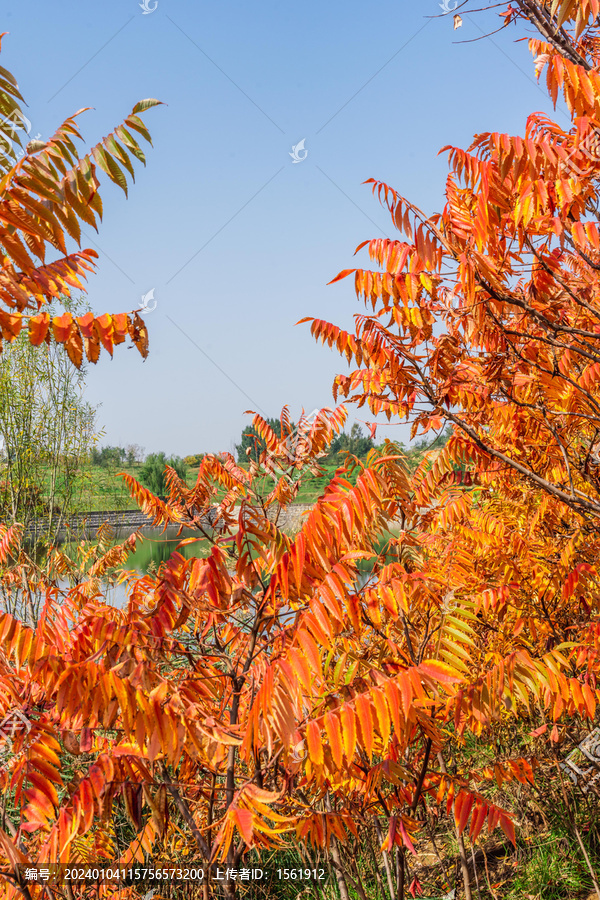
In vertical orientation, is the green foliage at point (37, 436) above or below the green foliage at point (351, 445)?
above

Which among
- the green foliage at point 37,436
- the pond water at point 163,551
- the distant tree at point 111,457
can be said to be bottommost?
the pond water at point 163,551

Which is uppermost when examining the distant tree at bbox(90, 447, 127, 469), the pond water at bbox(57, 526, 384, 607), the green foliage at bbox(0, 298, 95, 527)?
the distant tree at bbox(90, 447, 127, 469)

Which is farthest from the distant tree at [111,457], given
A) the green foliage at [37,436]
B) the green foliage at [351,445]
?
the green foliage at [351,445]

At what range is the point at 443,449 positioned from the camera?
14.0 ft

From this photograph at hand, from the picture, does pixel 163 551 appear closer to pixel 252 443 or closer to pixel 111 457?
pixel 252 443

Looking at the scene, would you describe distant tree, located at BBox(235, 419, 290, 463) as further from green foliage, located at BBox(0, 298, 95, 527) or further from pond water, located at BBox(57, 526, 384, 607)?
green foliage, located at BBox(0, 298, 95, 527)

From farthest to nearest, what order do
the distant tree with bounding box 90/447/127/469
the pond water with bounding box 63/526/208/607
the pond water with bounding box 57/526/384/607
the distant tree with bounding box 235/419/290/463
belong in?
the distant tree with bounding box 90/447/127/469 → the distant tree with bounding box 235/419/290/463 → the pond water with bounding box 63/526/208/607 → the pond water with bounding box 57/526/384/607

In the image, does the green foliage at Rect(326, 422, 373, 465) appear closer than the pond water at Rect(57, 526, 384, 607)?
No

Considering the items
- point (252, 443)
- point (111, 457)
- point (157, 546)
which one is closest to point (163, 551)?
point (157, 546)

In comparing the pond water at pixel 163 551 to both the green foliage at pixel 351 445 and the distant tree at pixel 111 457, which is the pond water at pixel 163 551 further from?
the distant tree at pixel 111 457

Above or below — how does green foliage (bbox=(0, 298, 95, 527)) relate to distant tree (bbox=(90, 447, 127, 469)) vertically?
below

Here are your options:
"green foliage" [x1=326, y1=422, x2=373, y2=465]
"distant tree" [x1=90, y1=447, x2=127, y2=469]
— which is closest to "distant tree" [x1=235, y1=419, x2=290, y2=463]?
"green foliage" [x1=326, y1=422, x2=373, y2=465]

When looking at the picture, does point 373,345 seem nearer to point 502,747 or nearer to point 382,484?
point 382,484

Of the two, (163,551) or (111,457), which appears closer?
(163,551)
